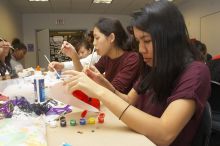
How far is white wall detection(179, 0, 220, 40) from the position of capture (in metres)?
4.98

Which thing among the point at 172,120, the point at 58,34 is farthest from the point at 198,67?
the point at 58,34

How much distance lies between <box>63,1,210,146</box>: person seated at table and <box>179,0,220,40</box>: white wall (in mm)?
4462

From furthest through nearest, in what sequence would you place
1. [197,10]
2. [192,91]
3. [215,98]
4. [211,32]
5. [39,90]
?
[197,10] → [211,32] → [215,98] → [39,90] → [192,91]

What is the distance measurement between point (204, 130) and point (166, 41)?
34 cm

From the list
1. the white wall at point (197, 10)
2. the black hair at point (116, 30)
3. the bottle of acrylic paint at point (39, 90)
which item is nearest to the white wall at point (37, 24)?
the white wall at point (197, 10)

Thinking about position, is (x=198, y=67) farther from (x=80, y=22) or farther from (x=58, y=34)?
(x=58, y=34)

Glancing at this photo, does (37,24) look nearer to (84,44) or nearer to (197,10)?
(197,10)

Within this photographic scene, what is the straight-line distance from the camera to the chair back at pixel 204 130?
853mm

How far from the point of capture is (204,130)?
86cm

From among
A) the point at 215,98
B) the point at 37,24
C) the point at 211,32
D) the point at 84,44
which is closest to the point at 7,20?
the point at 37,24

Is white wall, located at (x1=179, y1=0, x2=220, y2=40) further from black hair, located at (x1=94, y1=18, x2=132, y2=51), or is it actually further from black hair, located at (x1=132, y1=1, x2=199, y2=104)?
black hair, located at (x1=132, y1=1, x2=199, y2=104)

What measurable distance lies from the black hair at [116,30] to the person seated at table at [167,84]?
756mm

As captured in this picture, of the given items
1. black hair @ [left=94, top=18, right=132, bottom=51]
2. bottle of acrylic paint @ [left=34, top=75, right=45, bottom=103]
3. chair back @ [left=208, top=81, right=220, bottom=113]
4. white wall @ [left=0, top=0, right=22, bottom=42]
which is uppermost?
white wall @ [left=0, top=0, right=22, bottom=42]

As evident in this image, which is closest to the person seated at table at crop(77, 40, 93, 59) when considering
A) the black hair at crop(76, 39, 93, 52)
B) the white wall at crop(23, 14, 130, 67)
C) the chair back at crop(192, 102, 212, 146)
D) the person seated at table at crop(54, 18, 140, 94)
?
the black hair at crop(76, 39, 93, 52)
